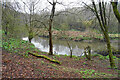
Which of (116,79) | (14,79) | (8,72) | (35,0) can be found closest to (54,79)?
(14,79)

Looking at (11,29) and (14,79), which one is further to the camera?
(11,29)

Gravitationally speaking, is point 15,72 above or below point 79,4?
below

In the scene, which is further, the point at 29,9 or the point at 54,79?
the point at 29,9

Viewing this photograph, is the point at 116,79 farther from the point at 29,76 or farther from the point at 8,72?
the point at 8,72

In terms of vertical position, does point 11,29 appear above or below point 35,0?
below

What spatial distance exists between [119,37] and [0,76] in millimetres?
32262

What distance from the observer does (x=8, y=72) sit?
4445 millimetres

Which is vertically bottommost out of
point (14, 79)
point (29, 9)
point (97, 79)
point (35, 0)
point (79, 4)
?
point (97, 79)

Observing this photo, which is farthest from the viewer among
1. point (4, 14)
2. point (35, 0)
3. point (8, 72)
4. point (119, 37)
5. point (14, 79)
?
point (119, 37)

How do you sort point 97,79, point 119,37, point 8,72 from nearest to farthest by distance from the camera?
point 8,72
point 97,79
point 119,37

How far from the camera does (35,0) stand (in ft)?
54.2

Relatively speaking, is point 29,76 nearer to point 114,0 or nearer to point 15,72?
point 15,72

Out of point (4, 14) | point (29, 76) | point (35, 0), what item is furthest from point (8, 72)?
point (35, 0)

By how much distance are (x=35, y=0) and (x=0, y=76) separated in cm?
1490
